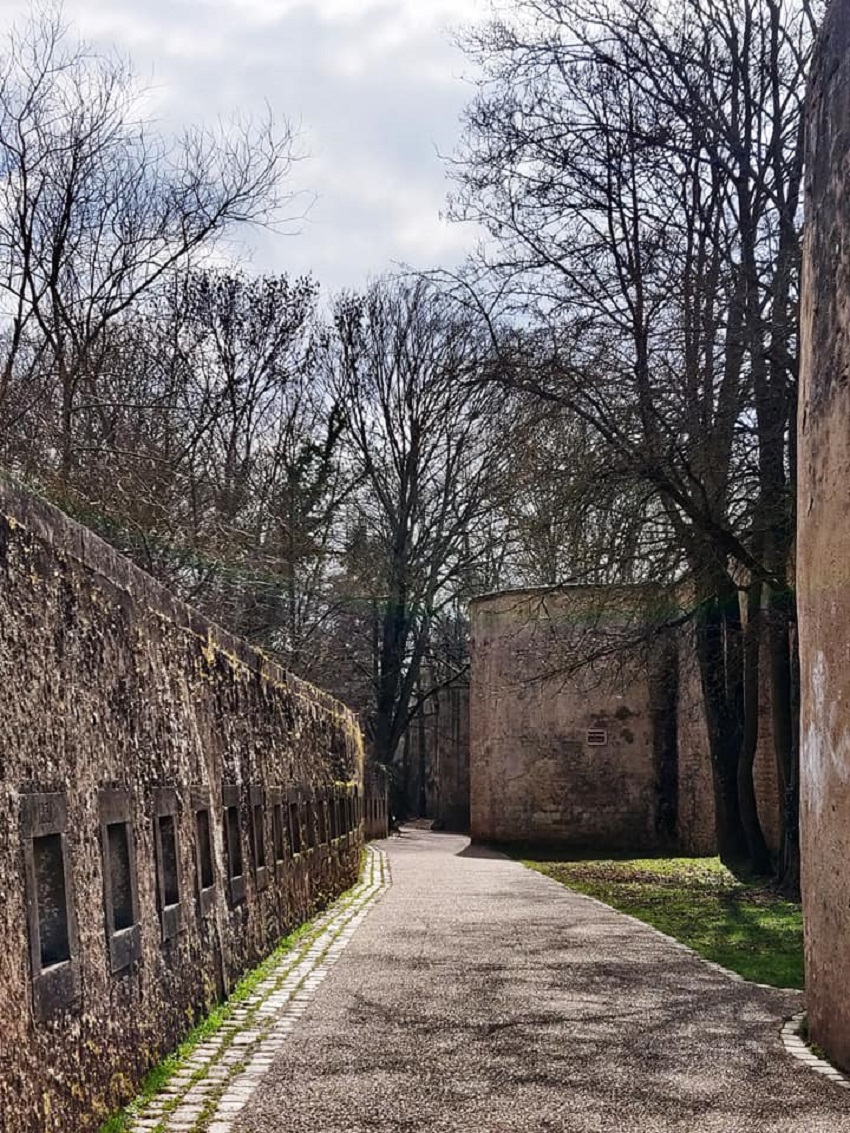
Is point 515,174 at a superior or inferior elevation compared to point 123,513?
superior

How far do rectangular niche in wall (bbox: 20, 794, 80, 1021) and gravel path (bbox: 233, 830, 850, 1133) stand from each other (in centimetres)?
104

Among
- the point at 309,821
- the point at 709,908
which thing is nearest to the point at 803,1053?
the point at 309,821

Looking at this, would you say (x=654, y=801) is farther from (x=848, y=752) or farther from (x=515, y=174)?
(x=848, y=752)

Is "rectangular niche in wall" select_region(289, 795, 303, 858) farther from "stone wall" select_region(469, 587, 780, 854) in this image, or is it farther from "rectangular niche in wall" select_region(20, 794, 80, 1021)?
"stone wall" select_region(469, 587, 780, 854)

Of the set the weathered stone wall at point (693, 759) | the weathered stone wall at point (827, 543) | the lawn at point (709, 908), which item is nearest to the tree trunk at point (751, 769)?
the lawn at point (709, 908)

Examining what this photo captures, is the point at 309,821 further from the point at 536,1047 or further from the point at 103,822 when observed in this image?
the point at 103,822

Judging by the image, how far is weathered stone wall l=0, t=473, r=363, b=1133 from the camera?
5016mm

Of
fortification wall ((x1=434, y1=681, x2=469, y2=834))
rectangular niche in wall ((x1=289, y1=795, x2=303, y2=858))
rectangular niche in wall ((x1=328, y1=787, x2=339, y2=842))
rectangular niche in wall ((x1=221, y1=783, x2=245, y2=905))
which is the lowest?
fortification wall ((x1=434, y1=681, x2=469, y2=834))

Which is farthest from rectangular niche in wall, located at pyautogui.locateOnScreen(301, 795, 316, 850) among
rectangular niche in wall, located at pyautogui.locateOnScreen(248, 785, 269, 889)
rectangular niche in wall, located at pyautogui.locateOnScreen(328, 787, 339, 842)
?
rectangular niche in wall, located at pyautogui.locateOnScreen(248, 785, 269, 889)

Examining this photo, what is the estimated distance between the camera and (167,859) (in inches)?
309

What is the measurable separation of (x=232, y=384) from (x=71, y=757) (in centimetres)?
1788

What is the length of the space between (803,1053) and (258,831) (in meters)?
4.99

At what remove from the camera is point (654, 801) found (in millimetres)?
32469

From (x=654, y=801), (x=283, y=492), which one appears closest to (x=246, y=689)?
(x=283, y=492)
